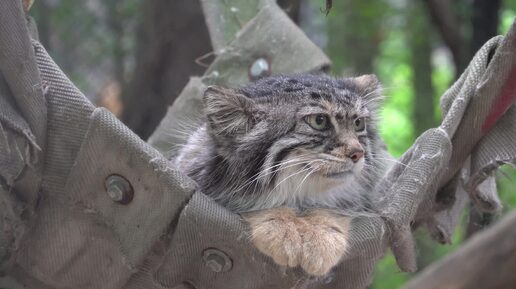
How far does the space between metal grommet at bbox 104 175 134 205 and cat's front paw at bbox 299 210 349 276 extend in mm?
461

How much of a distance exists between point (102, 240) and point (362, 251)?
0.67 m

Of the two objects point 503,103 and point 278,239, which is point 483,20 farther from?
point 278,239

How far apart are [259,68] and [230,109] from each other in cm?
81

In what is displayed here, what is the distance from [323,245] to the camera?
2.00 metres

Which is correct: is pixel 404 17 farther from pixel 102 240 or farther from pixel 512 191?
pixel 102 240

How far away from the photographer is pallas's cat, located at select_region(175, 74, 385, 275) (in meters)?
2.32

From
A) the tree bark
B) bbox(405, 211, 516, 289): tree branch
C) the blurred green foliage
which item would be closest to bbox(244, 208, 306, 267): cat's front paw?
bbox(405, 211, 516, 289): tree branch

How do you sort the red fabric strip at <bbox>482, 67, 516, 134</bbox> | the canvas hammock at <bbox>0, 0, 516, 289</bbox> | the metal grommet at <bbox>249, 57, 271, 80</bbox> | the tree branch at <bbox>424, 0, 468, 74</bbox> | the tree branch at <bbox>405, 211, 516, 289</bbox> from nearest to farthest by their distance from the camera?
the tree branch at <bbox>405, 211, 516, 289</bbox>
the canvas hammock at <bbox>0, 0, 516, 289</bbox>
the red fabric strip at <bbox>482, 67, 516, 134</bbox>
the metal grommet at <bbox>249, 57, 271, 80</bbox>
the tree branch at <bbox>424, 0, 468, 74</bbox>

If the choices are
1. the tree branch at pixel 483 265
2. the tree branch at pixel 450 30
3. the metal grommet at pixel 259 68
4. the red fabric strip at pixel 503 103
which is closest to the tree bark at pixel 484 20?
the tree branch at pixel 450 30

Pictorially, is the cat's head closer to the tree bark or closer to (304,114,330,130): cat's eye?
(304,114,330,130): cat's eye

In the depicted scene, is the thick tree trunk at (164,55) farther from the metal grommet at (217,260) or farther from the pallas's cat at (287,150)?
the metal grommet at (217,260)

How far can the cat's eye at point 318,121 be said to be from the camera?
2.37 metres

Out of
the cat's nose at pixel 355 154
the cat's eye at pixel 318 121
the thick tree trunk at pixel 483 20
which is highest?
the cat's eye at pixel 318 121

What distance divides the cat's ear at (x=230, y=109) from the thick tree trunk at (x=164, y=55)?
7.32 ft
